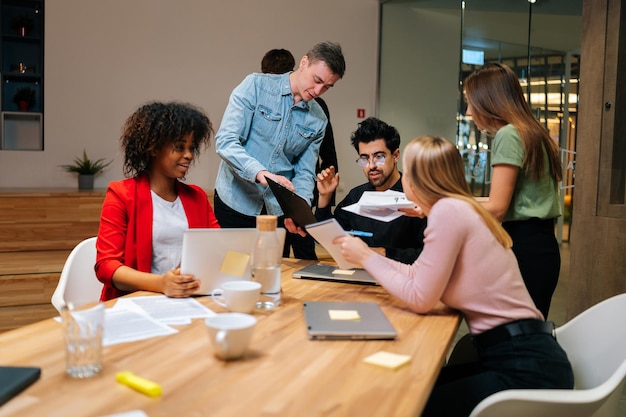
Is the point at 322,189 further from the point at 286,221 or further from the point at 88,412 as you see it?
the point at 88,412

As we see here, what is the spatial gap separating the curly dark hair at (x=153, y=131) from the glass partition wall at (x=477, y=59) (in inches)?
157

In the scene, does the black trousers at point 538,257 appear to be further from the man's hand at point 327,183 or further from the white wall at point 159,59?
the white wall at point 159,59

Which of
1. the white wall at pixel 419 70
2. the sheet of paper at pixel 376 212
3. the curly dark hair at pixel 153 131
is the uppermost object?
the white wall at pixel 419 70

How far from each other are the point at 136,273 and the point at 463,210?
0.97m

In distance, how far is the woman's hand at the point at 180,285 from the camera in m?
1.59

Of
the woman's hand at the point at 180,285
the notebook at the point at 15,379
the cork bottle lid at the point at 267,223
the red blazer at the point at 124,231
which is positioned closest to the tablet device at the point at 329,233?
the cork bottle lid at the point at 267,223

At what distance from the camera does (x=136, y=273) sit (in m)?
1.73

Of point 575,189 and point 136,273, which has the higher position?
point 575,189

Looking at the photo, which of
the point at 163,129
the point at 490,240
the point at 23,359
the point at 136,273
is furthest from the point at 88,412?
the point at 163,129

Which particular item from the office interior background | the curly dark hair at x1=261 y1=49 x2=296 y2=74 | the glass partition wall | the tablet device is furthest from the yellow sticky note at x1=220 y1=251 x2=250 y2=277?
the glass partition wall

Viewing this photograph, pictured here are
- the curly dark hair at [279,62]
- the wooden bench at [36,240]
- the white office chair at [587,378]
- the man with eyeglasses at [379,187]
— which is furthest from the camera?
the wooden bench at [36,240]

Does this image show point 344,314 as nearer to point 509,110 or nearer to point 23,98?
point 509,110

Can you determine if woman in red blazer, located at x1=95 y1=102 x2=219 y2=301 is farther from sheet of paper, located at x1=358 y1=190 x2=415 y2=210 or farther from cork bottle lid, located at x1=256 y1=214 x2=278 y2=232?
sheet of paper, located at x1=358 y1=190 x2=415 y2=210

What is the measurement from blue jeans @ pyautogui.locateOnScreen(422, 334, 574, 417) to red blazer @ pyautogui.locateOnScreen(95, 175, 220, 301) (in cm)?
104
